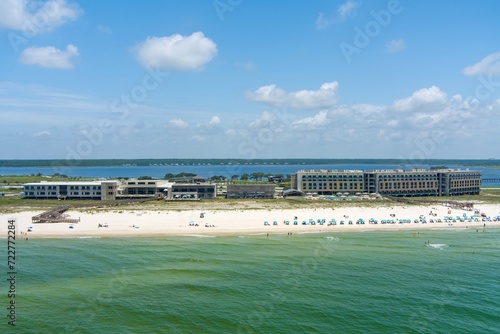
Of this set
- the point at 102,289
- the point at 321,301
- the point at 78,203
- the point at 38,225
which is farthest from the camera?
the point at 78,203

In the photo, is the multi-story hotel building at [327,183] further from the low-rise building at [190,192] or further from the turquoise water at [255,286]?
the turquoise water at [255,286]

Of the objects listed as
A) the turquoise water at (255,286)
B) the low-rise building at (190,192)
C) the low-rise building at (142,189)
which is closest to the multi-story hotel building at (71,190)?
the low-rise building at (142,189)

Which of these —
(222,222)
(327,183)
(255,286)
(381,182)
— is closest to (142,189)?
(222,222)

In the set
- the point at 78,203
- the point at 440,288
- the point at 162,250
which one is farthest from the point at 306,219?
the point at 78,203

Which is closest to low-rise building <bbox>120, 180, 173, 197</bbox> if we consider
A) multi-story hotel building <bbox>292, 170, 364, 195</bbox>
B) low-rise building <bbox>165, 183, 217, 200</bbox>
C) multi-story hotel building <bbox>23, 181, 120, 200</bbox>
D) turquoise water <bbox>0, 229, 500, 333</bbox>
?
low-rise building <bbox>165, 183, 217, 200</bbox>

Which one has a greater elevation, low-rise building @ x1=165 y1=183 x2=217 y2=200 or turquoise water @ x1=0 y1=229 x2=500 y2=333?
low-rise building @ x1=165 y1=183 x2=217 y2=200

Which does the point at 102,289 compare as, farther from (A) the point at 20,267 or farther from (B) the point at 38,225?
(B) the point at 38,225

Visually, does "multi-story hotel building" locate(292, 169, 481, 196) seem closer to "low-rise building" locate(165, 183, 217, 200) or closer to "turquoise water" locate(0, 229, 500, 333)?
"low-rise building" locate(165, 183, 217, 200)

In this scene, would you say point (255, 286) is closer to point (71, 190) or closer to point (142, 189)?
point (142, 189)
